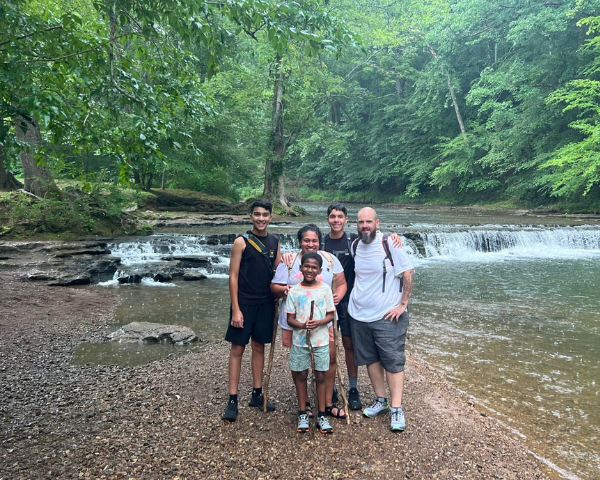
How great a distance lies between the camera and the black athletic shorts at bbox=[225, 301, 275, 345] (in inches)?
145

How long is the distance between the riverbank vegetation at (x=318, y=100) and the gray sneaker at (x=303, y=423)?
2.38 meters

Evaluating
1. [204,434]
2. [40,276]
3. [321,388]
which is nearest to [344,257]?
[321,388]

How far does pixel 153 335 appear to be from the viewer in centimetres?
605

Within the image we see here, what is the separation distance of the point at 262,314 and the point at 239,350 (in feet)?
1.20

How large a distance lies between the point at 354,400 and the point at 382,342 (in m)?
0.69

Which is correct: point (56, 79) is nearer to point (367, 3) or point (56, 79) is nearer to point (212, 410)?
point (212, 410)

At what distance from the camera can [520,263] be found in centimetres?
1405

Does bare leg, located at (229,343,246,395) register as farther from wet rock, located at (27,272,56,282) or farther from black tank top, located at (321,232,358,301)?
wet rock, located at (27,272,56,282)

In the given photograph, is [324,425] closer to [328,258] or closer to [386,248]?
[328,258]

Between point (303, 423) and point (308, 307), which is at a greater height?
point (308, 307)

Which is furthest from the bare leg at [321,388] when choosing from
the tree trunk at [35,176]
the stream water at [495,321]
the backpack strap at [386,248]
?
the tree trunk at [35,176]

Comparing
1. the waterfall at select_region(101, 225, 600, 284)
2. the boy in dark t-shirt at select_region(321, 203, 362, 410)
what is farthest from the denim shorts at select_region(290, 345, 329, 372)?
the waterfall at select_region(101, 225, 600, 284)

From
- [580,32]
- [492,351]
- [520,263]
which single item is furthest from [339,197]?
[492,351]

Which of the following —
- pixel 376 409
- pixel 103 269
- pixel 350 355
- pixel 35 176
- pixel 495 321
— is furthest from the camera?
pixel 35 176
